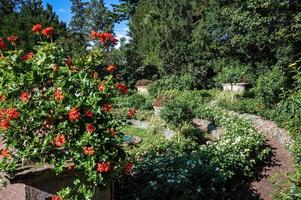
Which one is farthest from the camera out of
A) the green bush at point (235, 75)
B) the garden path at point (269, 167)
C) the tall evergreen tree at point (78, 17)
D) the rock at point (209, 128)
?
the tall evergreen tree at point (78, 17)

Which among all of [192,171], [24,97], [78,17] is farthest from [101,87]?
[78,17]

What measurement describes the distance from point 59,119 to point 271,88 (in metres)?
10.8

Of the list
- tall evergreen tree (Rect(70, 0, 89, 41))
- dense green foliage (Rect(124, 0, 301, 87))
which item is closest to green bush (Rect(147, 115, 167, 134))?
dense green foliage (Rect(124, 0, 301, 87))

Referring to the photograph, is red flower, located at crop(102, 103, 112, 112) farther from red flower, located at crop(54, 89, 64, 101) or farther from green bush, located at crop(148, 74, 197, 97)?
green bush, located at crop(148, 74, 197, 97)

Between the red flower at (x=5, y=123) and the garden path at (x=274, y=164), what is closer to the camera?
the red flower at (x=5, y=123)

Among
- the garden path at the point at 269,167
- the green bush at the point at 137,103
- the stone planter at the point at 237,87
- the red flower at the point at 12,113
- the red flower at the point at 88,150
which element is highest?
the red flower at the point at 12,113

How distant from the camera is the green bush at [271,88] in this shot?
13195mm

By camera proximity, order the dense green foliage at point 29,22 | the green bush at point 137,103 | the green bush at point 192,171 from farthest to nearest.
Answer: the dense green foliage at point 29,22
the green bush at point 137,103
the green bush at point 192,171

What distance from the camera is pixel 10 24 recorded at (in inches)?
1363

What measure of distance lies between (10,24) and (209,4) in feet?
68.3

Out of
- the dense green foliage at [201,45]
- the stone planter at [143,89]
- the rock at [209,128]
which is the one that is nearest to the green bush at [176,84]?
the dense green foliage at [201,45]

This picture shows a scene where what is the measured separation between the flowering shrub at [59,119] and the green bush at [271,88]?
1029cm

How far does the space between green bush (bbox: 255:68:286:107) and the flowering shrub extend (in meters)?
10.3

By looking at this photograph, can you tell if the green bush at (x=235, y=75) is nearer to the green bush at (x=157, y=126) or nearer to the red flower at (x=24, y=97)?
the green bush at (x=157, y=126)
